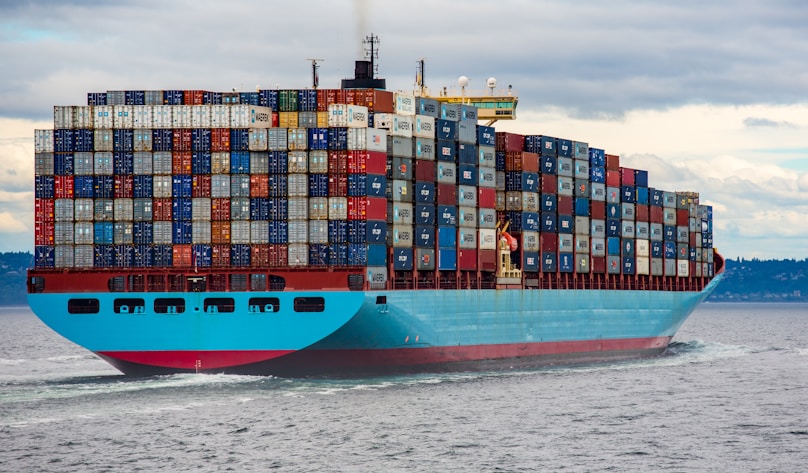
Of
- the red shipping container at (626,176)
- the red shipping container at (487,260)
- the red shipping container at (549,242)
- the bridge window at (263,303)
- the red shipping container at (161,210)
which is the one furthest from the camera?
the red shipping container at (626,176)

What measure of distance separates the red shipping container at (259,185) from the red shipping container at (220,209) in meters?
1.45

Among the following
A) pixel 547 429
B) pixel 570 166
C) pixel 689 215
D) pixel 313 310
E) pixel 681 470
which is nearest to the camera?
pixel 681 470

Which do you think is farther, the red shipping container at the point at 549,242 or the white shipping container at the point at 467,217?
the red shipping container at the point at 549,242

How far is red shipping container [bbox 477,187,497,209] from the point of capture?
74250 mm

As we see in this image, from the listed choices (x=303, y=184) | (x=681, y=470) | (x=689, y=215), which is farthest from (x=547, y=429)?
(x=689, y=215)

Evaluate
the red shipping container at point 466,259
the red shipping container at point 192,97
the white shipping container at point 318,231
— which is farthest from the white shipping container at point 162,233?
the red shipping container at point 466,259

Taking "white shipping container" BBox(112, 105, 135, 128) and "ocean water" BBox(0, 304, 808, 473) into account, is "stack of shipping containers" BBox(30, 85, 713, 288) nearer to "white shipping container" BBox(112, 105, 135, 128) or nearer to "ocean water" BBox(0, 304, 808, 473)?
"white shipping container" BBox(112, 105, 135, 128)

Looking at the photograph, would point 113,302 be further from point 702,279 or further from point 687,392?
point 702,279

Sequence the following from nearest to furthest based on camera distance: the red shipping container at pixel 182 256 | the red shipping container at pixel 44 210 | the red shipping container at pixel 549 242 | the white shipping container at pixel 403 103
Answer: the red shipping container at pixel 182 256 → the red shipping container at pixel 44 210 → the white shipping container at pixel 403 103 → the red shipping container at pixel 549 242

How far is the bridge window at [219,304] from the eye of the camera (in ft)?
211

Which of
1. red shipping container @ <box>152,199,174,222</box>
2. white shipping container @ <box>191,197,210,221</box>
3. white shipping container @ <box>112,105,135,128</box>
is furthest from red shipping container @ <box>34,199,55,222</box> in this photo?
white shipping container @ <box>191,197,210,221</box>

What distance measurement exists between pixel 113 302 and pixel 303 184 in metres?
11.6

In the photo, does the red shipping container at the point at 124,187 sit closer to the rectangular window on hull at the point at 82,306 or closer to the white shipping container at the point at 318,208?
the rectangular window on hull at the point at 82,306

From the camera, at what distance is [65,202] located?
217 feet
